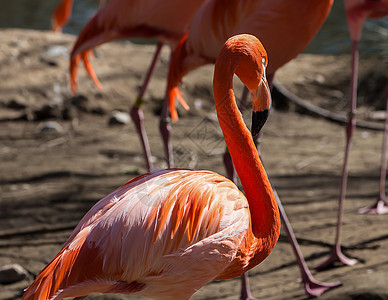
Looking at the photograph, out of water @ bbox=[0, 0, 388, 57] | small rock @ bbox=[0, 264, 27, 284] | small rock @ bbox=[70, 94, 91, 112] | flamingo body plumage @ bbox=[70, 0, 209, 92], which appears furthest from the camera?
water @ bbox=[0, 0, 388, 57]

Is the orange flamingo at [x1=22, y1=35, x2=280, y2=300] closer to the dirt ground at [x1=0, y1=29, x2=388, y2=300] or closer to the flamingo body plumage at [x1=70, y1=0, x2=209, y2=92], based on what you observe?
the dirt ground at [x1=0, y1=29, x2=388, y2=300]

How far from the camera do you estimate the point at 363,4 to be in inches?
125

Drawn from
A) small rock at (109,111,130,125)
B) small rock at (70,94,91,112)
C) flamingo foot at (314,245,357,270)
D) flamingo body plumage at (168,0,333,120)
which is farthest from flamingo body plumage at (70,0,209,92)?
small rock at (70,94,91,112)

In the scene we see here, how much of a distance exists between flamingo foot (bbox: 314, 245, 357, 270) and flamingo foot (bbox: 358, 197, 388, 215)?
0.64m

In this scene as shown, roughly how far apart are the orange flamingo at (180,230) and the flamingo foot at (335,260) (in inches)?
41.5

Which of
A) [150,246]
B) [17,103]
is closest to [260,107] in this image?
[150,246]

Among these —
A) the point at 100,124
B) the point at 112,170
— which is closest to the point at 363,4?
the point at 112,170

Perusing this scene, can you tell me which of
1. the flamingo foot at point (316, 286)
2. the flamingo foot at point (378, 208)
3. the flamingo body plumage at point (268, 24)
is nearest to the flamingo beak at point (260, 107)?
the flamingo body plumage at point (268, 24)

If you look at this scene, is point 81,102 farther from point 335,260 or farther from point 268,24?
point 268,24

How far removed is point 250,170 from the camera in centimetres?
209

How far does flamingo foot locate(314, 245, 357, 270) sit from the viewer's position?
304 cm

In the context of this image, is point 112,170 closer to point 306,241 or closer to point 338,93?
point 306,241

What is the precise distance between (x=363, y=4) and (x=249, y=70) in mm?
1476

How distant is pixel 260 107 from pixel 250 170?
0.80ft
